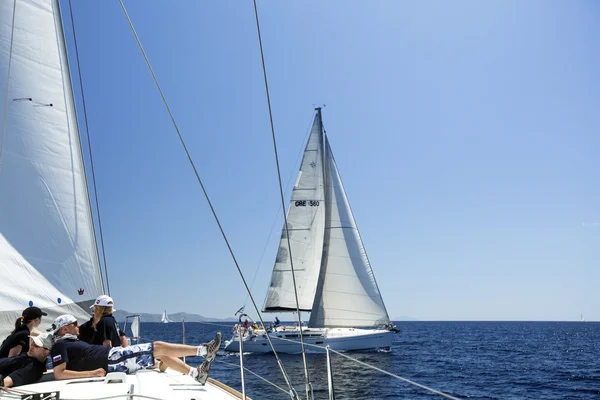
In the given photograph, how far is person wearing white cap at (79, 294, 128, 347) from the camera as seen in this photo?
482cm

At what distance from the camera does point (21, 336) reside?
4359 mm

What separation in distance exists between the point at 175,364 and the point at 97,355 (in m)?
0.76

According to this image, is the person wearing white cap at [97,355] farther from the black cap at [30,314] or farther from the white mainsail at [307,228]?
the white mainsail at [307,228]

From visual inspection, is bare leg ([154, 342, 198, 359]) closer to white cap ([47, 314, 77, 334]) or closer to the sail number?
white cap ([47, 314, 77, 334])

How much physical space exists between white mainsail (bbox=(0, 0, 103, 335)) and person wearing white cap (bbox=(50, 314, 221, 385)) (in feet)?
3.15

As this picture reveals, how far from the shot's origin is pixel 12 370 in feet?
13.7

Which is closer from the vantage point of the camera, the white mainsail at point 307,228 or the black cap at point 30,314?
the black cap at point 30,314

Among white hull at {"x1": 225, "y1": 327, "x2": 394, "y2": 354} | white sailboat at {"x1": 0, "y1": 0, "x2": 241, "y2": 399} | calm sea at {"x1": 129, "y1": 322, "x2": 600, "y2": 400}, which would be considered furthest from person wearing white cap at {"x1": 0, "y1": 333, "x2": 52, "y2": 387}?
white hull at {"x1": 225, "y1": 327, "x2": 394, "y2": 354}

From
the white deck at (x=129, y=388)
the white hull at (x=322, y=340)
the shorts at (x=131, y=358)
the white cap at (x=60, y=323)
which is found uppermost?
the white cap at (x=60, y=323)

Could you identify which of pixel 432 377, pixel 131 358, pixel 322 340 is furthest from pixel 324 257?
pixel 131 358

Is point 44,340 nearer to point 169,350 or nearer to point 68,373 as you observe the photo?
point 68,373

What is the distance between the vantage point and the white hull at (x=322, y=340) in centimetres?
2402

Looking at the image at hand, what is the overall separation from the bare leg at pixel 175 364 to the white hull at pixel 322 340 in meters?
19.2

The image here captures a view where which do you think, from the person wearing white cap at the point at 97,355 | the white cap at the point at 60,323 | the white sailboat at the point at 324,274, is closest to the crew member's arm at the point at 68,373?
the person wearing white cap at the point at 97,355
